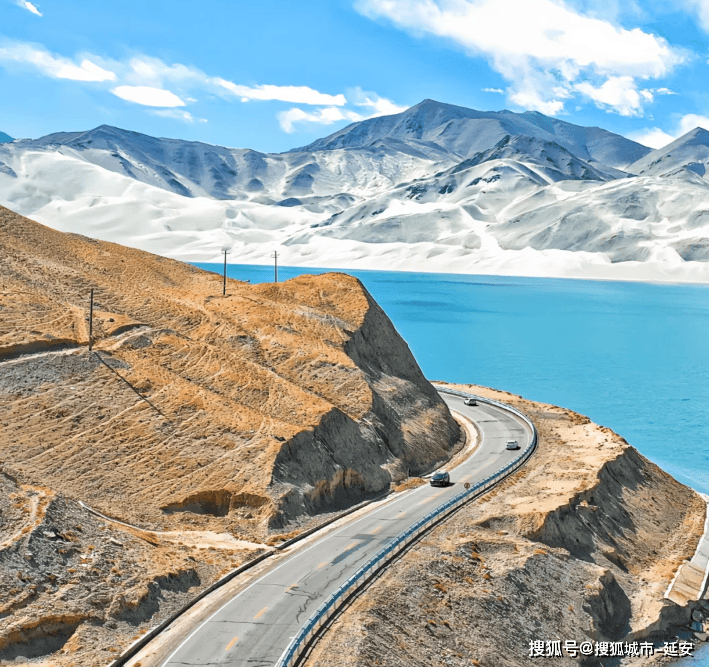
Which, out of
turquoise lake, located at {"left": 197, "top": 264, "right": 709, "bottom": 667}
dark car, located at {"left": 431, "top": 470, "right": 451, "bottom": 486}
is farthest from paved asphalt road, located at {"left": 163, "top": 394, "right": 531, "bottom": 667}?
turquoise lake, located at {"left": 197, "top": 264, "right": 709, "bottom": 667}

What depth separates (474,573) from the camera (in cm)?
3114

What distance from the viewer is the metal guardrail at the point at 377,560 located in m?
23.8

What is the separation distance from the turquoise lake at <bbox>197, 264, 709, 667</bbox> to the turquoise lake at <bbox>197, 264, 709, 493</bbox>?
0.48 feet

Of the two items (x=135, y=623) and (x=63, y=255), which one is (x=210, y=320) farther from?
(x=135, y=623)

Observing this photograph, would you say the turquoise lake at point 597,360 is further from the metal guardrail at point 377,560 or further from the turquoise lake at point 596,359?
the metal guardrail at point 377,560

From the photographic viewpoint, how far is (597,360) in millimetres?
117125

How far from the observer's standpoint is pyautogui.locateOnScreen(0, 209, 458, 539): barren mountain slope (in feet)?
122

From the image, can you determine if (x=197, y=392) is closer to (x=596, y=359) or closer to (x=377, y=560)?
(x=377, y=560)

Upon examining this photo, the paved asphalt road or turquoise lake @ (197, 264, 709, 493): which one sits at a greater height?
turquoise lake @ (197, 264, 709, 493)

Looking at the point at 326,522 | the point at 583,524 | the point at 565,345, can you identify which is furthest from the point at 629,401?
the point at 326,522

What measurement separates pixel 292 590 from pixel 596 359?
97093 millimetres

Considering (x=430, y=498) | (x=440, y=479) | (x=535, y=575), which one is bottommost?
(x=535, y=575)

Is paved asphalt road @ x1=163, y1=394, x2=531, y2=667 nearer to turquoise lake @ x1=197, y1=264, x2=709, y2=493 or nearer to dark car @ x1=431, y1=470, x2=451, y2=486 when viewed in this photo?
dark car @ x1=431, y1=470, x2=451, y2=486

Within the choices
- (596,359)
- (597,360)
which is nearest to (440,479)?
(597,360)
